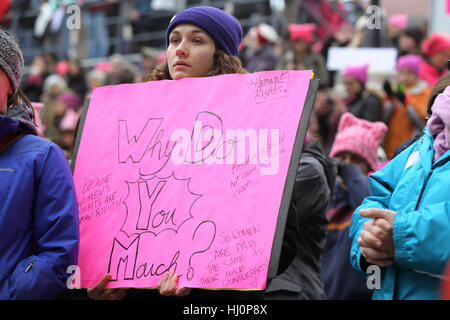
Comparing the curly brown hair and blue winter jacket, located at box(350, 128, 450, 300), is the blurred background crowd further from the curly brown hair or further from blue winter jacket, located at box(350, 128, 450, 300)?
blue winter jacket, located at box(350, 128, 450, 300)

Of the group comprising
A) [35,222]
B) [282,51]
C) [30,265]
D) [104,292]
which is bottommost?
[104,292]

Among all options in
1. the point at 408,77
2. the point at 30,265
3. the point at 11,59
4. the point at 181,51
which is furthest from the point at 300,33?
the point at 30,265

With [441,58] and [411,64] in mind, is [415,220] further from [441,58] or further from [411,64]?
[441,58]

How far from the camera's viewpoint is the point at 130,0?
14594 mm

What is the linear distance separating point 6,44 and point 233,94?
946 millimetres

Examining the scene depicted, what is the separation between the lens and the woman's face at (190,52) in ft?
11.4

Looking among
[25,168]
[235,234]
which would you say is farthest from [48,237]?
[235,234]

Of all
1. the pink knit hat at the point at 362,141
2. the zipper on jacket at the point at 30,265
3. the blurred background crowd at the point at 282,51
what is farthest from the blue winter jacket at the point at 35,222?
the pink knit hat at the point at 362,141

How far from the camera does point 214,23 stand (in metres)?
3.54

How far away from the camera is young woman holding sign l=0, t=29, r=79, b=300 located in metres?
2.90

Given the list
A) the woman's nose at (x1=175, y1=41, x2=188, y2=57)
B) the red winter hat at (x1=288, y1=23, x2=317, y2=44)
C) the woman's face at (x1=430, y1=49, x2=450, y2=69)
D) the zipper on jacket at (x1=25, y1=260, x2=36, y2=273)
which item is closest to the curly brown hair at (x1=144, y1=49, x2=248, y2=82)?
the woman's nose at (x1=175, y1=41, x2=188, y2=57)

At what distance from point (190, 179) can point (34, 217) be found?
62 centimetres

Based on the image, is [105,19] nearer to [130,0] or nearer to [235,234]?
[130,0]

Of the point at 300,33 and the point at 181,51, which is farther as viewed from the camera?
the point at 300,33
